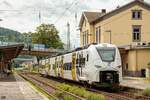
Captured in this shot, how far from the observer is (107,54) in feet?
100

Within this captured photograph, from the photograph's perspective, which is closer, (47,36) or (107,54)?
(107,54)

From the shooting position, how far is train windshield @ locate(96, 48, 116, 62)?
30.2 m

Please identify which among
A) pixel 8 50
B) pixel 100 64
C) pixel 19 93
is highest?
pixel 8 50

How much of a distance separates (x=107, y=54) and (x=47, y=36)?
114297 mm

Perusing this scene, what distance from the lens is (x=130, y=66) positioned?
60656mm

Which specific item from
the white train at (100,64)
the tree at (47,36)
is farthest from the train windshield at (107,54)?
the tree at (47,36)

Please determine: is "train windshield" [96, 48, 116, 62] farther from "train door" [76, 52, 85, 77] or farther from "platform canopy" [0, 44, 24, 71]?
"platform canopy" [0, 44, 24, 71]

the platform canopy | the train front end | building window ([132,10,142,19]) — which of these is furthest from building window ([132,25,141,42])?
the train front end

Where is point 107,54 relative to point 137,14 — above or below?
below

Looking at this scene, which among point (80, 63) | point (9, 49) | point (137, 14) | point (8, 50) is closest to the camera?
point (80, 63)

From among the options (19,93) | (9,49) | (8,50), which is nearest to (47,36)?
(8,50)

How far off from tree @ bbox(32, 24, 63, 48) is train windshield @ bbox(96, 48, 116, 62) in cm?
11350

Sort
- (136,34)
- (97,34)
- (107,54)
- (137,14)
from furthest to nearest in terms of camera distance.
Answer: (97,34) < (137,14) < (136,34) < (107,54)

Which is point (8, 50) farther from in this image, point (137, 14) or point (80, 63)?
point (80, 63)
